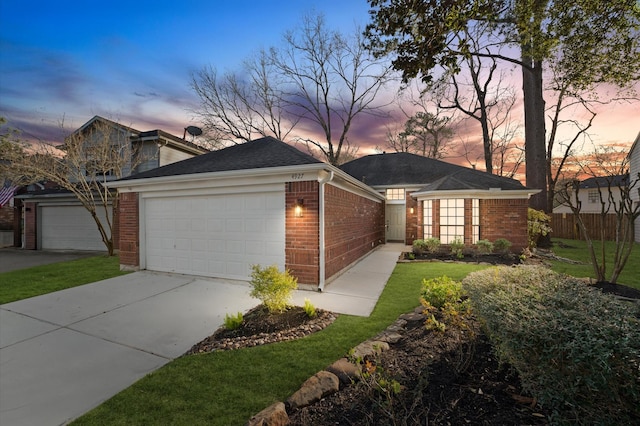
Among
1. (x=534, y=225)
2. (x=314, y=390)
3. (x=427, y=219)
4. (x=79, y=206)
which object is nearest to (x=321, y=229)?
(x=314, y=390)

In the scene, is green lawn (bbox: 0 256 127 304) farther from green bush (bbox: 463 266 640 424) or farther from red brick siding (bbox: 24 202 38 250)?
green bush (bbox: 463 266 640 424)

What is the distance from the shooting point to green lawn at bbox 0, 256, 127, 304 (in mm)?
6612

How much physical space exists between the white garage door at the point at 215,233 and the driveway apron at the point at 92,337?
28.2 inches

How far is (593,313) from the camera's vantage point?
2.09 metres

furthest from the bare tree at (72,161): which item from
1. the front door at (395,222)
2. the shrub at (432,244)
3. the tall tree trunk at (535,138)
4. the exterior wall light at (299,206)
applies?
the tall tree trunk at (535,138)

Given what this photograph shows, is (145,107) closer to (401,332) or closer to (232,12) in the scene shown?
(232,12)

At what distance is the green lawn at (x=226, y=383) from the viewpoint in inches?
97.1

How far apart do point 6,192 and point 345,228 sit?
21979mm

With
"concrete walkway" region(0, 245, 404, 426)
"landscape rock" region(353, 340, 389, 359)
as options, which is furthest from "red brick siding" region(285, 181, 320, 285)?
"landscape rock" region(353, 340, 389, 359)

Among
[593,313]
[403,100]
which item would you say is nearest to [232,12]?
[593,313]

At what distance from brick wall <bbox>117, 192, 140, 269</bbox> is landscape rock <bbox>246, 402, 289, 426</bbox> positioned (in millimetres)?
8153

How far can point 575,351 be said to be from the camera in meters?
1.73

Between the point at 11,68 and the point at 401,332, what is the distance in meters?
15.5

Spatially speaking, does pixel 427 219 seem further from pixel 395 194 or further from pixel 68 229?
pixel 68 229
